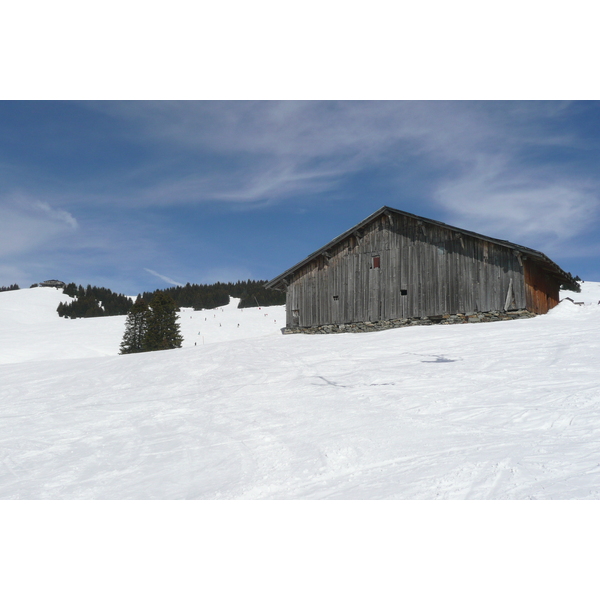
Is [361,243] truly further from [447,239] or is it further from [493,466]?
[493,466]

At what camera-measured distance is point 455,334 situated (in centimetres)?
1662

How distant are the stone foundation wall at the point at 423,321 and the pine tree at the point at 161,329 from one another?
18.1 m

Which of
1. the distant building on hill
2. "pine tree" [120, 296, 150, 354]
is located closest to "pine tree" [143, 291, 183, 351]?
"pine tree" [120, 296, 150, 354]

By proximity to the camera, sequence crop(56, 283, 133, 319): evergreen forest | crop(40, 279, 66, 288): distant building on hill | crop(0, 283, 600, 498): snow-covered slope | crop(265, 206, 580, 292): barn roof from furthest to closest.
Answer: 1. crop(40, 279, 66, 288): distant building on hill
2. crop(56, 283, 133, 319): evergreen forest
3. crop(265, 206, 580, 292): barn roof
4. crop(0, 283, 600, 498): snow-covered slope

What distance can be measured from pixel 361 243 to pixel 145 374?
1392 centimetres

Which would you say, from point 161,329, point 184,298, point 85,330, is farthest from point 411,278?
point 184,298

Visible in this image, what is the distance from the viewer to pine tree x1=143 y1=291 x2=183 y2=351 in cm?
3891

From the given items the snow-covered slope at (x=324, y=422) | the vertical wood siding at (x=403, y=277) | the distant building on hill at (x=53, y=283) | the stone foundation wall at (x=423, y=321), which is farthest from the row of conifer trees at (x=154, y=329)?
the distant building on hill at (x=53, y=283)

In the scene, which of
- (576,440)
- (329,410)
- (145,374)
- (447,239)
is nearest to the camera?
(576,440)

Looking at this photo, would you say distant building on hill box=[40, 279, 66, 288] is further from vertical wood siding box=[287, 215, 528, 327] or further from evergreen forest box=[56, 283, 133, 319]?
vertical wood siding box=[287, 215, 528, 327]

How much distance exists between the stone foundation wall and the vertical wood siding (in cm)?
25

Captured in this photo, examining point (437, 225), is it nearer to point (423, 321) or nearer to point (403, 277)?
point (403, 277)

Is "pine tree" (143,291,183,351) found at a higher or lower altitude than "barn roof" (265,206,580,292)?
lower

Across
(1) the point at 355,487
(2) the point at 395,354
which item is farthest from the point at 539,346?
(1) the point at 355,487
